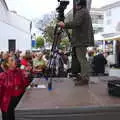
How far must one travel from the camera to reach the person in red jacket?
6324mm

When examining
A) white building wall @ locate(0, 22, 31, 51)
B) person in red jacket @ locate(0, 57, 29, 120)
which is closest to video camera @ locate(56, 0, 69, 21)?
person in red jacket @ locate(0, 57, 29, 120)

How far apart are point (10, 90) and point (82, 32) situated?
1542 millimetres

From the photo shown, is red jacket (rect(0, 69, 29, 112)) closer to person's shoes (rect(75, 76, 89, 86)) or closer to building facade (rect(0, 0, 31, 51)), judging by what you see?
person's shoes (rect(75, 76, 89, 86))

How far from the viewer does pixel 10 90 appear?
20.9ft

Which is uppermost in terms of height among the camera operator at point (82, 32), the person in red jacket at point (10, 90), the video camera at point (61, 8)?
the video camera at point (61, 8)

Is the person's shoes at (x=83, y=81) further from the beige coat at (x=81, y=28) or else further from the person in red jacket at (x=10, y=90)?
the person in red jacket at (x=10, y=90)

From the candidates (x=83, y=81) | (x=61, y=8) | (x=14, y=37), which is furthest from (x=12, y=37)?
(x=83, y=81)

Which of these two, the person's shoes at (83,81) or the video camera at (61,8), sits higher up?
the video camera at (61,8)

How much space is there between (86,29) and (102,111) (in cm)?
297

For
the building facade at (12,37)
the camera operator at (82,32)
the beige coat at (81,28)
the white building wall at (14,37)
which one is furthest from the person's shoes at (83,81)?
the white building wall at (14,37)

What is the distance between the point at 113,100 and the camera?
4.63 meters

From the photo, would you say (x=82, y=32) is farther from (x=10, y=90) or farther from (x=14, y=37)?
(x=14, y=37)

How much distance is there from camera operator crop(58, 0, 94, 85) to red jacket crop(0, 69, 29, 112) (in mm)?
944

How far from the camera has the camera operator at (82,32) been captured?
6680mm
